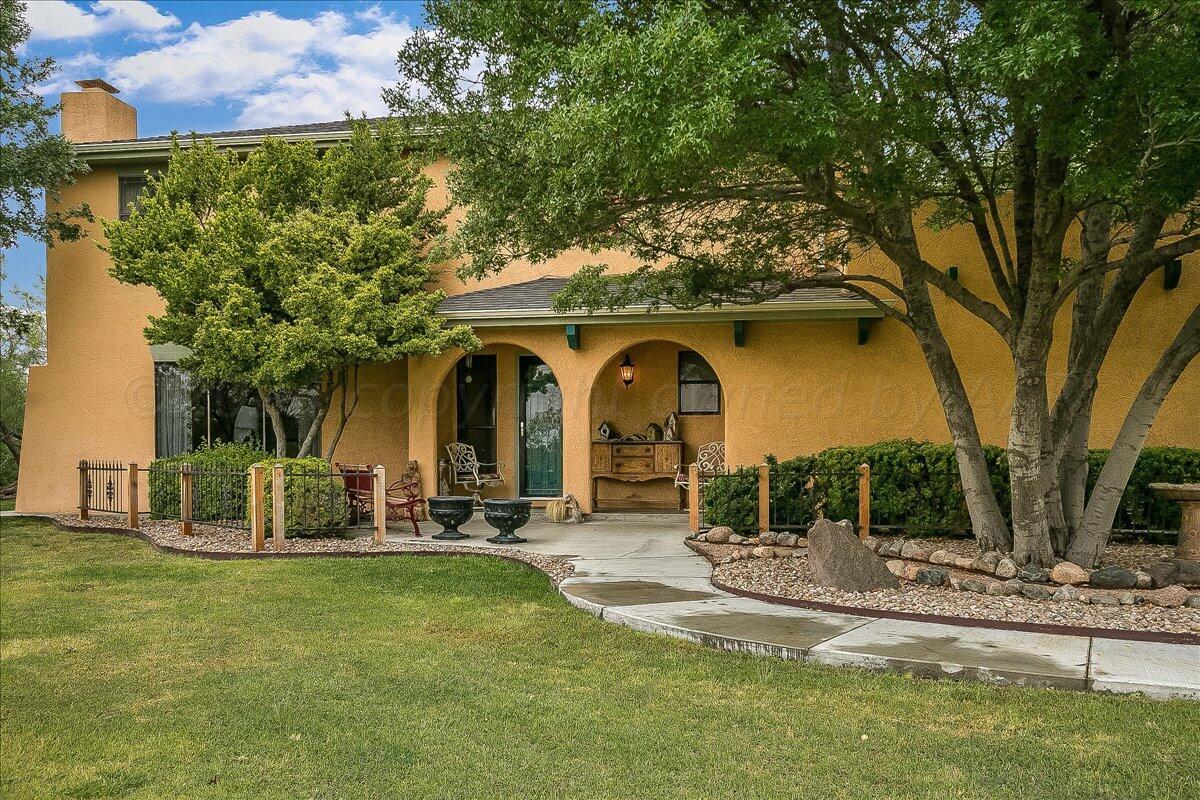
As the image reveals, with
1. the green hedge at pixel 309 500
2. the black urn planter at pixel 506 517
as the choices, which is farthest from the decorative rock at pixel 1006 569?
the green hedge at pixel 309 500

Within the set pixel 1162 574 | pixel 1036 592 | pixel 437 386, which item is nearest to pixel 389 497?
pixel 437 386

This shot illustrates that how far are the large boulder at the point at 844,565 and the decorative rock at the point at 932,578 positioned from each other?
0.30m

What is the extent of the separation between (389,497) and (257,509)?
2805 millimetres

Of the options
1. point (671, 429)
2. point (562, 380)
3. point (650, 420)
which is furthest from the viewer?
point (650, 420)

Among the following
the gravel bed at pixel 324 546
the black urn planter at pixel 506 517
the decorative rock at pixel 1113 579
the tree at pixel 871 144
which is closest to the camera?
the tree at pixel 871 144

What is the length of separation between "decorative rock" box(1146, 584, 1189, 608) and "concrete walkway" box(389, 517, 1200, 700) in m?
1.26

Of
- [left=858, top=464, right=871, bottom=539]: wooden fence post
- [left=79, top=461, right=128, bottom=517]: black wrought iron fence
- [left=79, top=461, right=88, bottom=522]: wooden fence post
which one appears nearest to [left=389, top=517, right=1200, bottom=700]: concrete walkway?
[left=858, top=464, right=871, bottom=539]: wooden fence post

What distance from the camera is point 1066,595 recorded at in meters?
6.84

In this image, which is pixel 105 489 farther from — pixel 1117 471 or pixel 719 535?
pixel 1117 471

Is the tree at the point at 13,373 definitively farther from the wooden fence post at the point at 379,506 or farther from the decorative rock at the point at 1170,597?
the decorative rock at the point at 1170,597

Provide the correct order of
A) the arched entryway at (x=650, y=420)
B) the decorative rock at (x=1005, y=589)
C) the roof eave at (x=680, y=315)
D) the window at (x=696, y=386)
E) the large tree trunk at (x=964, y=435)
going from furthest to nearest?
the window at (x=696, y=386)
the arched entryway at (x=650, y=420)
the roof eave at (x=680, y=315)
the large tree trunk at (x=964, y=435)
the decorative rock at (x=1005, y=589)

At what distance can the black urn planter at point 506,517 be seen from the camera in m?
10.5

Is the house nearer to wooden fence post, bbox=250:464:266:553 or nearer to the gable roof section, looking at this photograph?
the gable roof section

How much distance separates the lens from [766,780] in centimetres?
357
